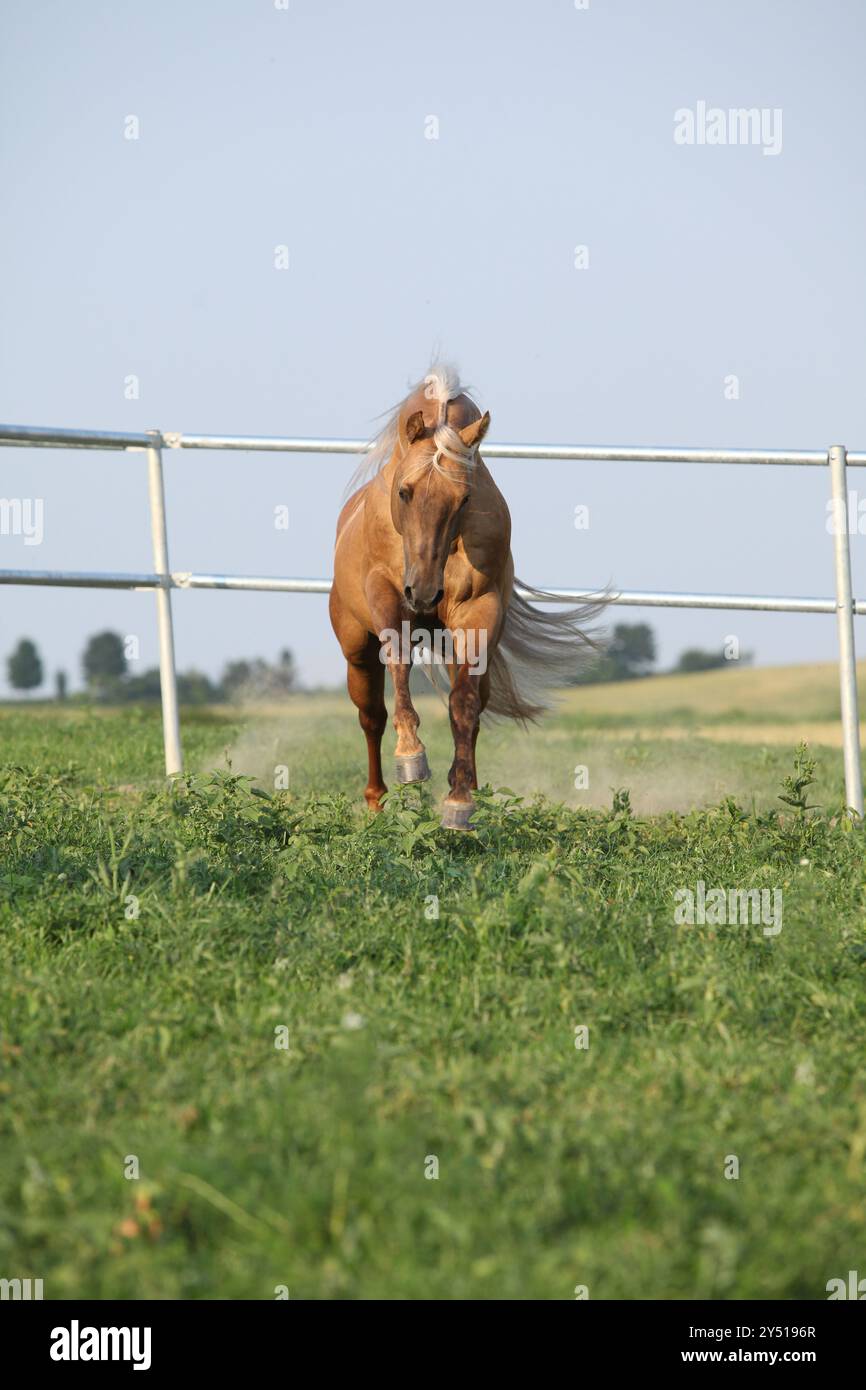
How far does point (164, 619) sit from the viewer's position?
661 cm

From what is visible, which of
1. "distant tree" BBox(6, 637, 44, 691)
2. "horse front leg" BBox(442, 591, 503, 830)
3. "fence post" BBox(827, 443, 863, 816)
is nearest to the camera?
"horse front leg" BBox(442, 591, 503, 830)

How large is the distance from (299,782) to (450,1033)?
4258 millimetres

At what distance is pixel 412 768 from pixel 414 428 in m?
1.27

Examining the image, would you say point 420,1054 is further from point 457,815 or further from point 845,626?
point 845,626

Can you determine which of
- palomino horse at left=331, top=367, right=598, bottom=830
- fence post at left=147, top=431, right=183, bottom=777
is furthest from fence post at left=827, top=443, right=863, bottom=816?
fence post at left=147, top=431, right=183, bottom=777

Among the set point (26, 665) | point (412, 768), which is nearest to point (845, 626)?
point (412, 768)

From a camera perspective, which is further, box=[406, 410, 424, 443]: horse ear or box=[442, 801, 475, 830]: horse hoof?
box=[406, 410, 424, 443]: horse ear

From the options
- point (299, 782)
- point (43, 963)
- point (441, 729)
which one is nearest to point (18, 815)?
point (43, 963)

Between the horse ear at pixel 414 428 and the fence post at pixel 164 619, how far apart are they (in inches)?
77.6

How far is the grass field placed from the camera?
2.11m

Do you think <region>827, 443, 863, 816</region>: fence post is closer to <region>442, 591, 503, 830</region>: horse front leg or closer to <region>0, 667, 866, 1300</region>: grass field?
<region>0, 667, 866, 1300</region>: grass field
